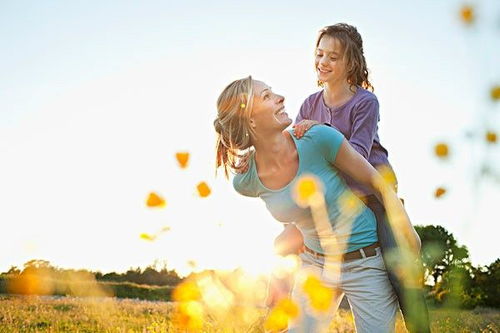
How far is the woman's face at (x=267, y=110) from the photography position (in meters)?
3.48

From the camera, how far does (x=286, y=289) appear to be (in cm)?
404

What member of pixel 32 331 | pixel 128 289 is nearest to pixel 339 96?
pixel 32 331

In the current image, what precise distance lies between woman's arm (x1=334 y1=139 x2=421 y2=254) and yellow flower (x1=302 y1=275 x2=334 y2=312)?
1.74 feet

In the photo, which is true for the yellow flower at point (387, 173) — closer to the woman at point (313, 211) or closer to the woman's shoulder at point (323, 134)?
the woman at point (313, 211)

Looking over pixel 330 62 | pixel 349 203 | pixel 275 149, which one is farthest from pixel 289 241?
pixel 330 62

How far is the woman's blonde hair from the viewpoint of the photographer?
3.52 m

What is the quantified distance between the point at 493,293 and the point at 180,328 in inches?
906

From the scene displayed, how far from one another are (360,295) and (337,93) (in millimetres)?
1416

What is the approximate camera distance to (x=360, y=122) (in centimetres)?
388

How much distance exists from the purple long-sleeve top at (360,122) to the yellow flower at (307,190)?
268 millimetres

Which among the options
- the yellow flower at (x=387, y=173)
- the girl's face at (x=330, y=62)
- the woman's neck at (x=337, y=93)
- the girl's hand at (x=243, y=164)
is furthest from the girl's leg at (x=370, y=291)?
the girl's face at (x=330, y=62)

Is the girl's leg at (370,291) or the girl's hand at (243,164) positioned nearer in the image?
the girl's leg at (370,291)

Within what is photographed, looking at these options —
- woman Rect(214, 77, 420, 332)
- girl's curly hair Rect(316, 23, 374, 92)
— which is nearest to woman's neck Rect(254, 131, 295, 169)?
woman Rect(214, 77, 420, 332)

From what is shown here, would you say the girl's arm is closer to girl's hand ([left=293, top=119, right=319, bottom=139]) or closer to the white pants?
girl's hand ([left=293, top=119, right=319, bottom=139])
